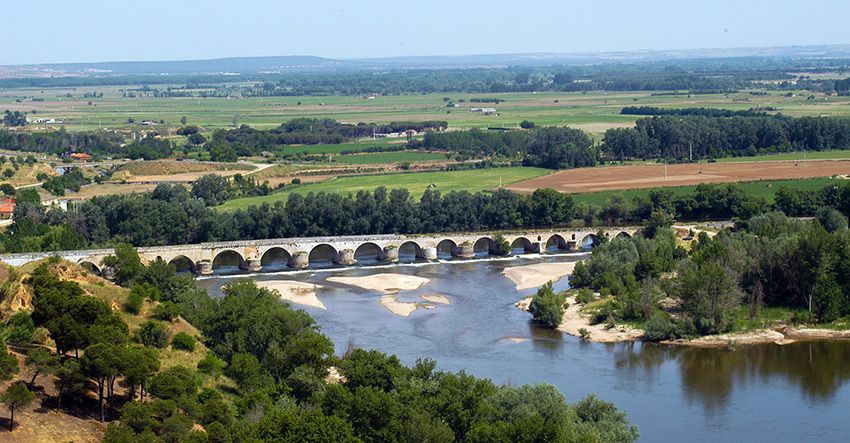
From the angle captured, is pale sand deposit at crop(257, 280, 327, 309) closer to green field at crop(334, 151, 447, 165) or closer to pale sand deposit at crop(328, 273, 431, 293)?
pale sand deposit at crop(328, 273, 431, 293)

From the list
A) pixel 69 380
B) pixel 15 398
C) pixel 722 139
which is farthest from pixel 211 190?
pixel 15 398

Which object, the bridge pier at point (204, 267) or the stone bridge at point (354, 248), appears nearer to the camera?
the bridge pier at point (204, 267)

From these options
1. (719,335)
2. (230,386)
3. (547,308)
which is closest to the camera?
(230,386)

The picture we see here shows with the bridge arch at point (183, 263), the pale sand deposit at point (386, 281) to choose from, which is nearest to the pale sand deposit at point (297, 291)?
the pale sand deposit at point (386, 281)

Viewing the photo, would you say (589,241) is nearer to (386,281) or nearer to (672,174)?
(386,281)

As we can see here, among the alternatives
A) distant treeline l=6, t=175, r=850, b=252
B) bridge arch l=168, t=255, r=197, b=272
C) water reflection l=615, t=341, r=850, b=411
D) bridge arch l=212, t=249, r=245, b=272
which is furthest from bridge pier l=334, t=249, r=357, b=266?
water reflection l=615, t=341, r=850, b=411

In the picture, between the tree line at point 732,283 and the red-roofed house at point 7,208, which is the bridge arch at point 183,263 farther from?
the tree line at point 732,283

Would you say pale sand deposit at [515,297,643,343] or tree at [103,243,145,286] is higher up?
tree at [103,243,145,286]
